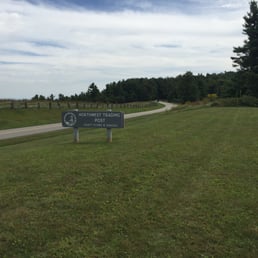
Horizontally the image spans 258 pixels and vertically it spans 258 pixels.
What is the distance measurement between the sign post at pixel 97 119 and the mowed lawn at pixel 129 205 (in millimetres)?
2798

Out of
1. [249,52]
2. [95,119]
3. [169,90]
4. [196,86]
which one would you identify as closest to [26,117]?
[95,119]

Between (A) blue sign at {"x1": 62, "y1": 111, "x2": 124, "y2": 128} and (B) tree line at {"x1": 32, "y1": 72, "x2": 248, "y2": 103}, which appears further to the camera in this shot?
(B) tree line at {"x1": 32, "y1": 72, "x2": 248, "y2": 103}

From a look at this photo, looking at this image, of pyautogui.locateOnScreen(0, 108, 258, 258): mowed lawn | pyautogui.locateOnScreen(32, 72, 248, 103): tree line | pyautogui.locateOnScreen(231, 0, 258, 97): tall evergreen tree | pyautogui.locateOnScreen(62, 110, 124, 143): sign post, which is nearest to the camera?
pyautogui.locateOnScreen(0, 108, 258, 258): mowed lawn

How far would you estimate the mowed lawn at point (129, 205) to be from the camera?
12.0 ft

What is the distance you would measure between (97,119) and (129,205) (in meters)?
6.42

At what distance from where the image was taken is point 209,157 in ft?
26.8

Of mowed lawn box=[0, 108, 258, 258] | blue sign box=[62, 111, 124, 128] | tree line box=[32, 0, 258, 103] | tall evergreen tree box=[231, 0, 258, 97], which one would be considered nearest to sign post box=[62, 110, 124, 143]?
blue sign box=[62, 111, 124, 128]

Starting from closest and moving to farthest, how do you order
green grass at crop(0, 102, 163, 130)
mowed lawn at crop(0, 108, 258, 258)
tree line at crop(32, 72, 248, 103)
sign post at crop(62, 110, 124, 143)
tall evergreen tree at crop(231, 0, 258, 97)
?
1. mowed lawn at crop(0, 108, 258, 258)
2. sign post at crop(62, 110, 124, 143)
3. green grass at crop(0, 102, 163, 130)
4. tall evergreen tree at crop(231, 0, 258, 97)
5. tree line at crop(32, 72, 248, 103)

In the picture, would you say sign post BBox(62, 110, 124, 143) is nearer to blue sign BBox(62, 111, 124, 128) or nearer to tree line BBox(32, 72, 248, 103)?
blue sign BBox(62, 111, 124, 128)

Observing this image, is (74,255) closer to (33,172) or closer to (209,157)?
(33,172)

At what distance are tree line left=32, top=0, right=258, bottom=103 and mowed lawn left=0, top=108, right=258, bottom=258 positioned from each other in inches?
1639

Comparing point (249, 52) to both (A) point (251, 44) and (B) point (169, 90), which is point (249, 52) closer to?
(A) point (251, 44)

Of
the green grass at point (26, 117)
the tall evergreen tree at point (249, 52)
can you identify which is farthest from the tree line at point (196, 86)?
the green grass at point (26, 117)

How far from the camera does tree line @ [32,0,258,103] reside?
54781 mm
